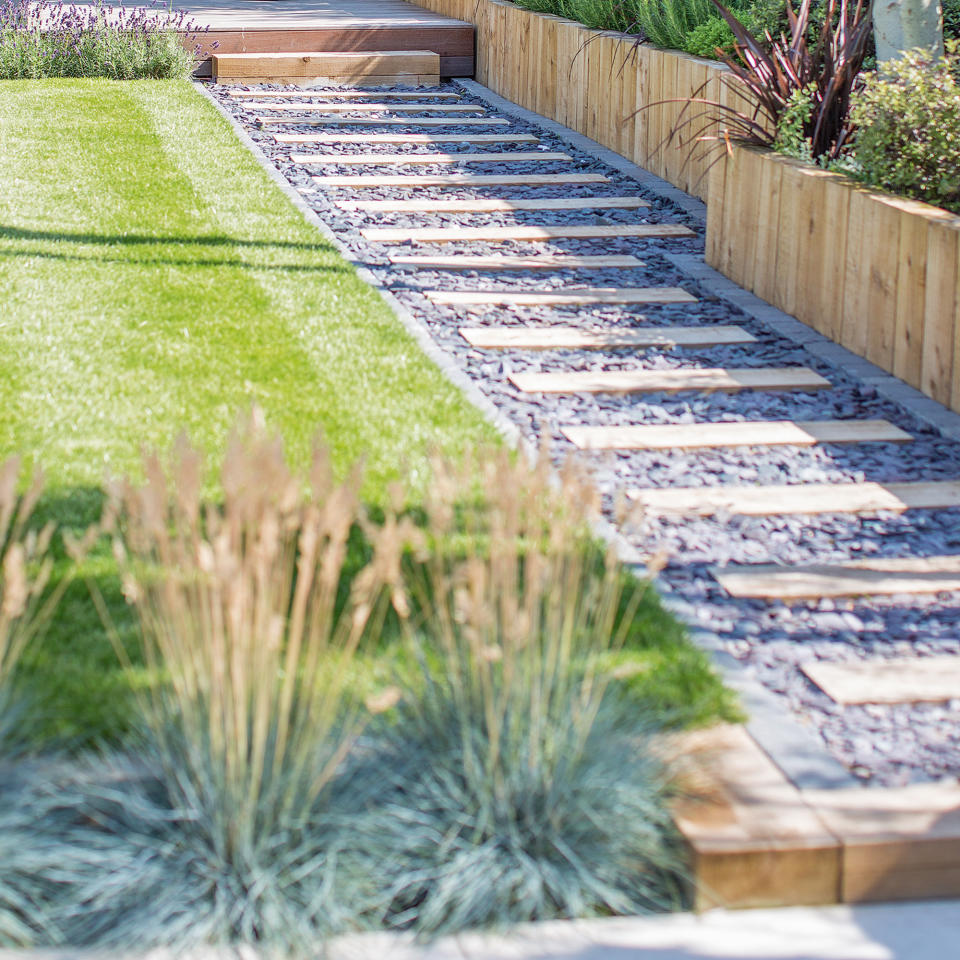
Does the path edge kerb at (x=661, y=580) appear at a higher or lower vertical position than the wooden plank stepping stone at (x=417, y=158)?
lower

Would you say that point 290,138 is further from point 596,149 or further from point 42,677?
point 42,677

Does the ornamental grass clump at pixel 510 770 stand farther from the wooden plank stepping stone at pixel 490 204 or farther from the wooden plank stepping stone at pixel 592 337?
the wooden plank stepping stone at pixel 490 204

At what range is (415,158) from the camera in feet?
31.5

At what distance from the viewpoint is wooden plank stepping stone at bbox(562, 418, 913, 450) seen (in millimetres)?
4918

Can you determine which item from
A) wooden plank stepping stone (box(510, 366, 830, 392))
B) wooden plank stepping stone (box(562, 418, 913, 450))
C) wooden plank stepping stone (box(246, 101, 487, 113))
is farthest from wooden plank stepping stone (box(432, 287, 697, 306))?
wooden plank stepping stone (box(246, 101, 487, 113))

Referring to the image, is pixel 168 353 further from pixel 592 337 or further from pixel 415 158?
pixel 415 158

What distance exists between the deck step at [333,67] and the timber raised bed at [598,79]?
2.05ft

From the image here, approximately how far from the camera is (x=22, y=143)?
9.08m

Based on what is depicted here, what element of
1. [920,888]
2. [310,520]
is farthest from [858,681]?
[310,520]

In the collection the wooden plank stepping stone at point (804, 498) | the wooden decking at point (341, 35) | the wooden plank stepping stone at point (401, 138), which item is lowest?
the wooden plank stepping stone at point (804, 498)

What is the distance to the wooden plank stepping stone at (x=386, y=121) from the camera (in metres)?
10.8

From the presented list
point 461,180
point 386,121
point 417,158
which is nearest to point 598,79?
point 417,158

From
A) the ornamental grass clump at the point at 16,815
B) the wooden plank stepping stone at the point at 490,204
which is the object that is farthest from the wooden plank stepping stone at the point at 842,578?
the wooden plank stepping stone at the point at 490,204

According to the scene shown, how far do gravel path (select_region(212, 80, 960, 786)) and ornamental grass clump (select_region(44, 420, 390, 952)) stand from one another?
0.59 meters
